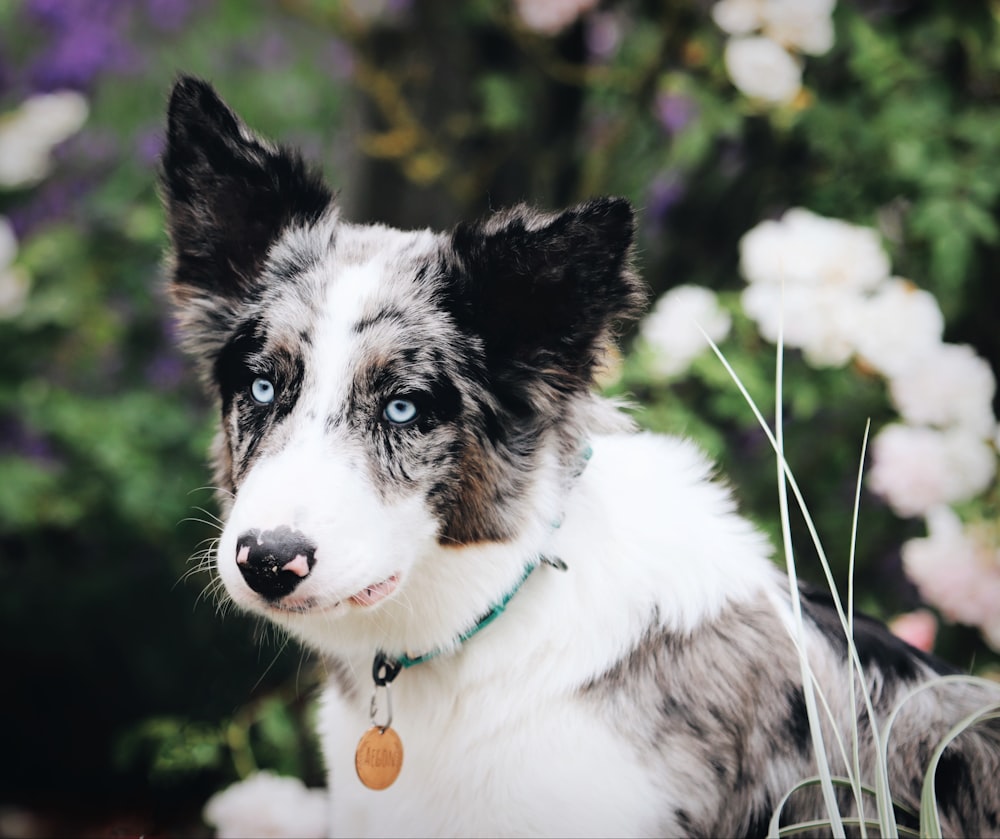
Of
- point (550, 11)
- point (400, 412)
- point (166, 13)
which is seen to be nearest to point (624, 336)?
point (550, 11)

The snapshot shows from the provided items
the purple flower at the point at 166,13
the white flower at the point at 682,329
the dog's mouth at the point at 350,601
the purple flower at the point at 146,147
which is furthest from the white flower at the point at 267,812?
the purple flower at the point at 166,13

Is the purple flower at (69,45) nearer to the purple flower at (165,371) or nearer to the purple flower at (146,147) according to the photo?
the purple flower at (146,147)

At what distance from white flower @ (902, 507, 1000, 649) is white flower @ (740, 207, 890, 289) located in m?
0.85

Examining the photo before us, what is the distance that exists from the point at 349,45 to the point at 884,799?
16.1 ft

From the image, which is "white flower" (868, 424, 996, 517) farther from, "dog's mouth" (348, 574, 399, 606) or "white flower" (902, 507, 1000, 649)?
"dog's mouth" (348, 574, 399, 606)

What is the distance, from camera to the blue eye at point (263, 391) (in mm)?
2133

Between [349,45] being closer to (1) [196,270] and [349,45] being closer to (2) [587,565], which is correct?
(1) [196,270]

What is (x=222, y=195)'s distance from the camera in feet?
7.77

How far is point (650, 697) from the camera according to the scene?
2.12 meters

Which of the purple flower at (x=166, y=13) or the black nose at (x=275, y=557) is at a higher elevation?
the purple flower at (x=166, y=13)

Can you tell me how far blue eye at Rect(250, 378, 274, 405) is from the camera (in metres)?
2.13

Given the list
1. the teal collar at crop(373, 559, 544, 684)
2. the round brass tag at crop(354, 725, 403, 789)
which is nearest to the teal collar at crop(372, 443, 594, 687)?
the teal collar at crop(373, 559, 544, 684)

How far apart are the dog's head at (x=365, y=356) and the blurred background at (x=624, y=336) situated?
0.66 meters

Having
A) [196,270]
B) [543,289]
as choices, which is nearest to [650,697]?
[543,289]
